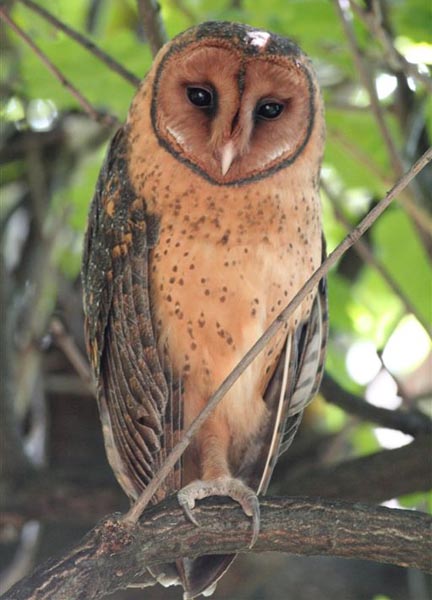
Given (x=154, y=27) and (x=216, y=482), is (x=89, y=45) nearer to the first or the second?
(x=154, y=27)

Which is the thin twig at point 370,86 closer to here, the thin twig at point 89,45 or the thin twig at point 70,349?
the thin twig at point 89,45

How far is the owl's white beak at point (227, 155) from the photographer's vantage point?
86.1 inches

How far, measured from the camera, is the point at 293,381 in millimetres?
2555

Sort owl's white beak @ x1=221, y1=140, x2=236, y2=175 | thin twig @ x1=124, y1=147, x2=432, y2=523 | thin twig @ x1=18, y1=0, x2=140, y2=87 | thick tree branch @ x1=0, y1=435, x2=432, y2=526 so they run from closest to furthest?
thin twig @ x1=124, y1=147, x2=432, y2=523 < owl's white beak @ x1=221, y1=140, x2=236, y2=175 < thin twig @ x1=18, y1=0, x2=140, y2=87 < thick tree branch @ x1=0, y1=435, x2=432, y2=526

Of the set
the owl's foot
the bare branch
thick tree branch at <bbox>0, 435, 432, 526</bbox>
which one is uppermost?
the bare branch

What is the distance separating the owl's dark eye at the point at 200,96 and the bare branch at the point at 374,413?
0.95 m

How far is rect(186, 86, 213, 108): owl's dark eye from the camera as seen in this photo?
7.39 feet

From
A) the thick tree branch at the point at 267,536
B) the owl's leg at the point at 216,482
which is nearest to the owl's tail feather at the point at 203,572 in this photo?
the owl's leg at the point at 216,482

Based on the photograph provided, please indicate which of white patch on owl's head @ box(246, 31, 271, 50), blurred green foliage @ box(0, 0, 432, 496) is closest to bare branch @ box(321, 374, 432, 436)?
blurred green foliage @ box(0, 0, 432, 496)

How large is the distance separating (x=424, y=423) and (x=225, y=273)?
0.95 meters

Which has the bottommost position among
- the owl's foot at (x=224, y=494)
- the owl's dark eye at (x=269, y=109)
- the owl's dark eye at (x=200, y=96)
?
the owl's foot at (x=224, y=494)

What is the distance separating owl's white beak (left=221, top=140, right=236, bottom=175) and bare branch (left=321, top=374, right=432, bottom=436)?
900 mm

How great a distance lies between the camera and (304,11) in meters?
2.65

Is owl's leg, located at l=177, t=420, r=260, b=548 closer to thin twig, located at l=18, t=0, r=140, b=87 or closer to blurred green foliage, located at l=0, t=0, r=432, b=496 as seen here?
blurred green foliage, located at l=0, t=0, r=432, b=496
